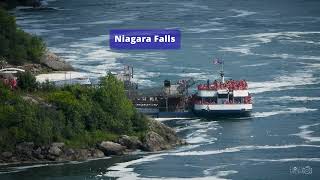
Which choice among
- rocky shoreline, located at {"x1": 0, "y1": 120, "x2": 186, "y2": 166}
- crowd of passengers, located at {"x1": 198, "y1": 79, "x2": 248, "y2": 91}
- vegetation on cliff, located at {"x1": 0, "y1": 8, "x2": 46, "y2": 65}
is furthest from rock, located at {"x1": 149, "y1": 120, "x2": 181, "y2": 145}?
vegetation on cliff, located at {"x1": 0, "y1": 8, "x2": 46, "y2": 65}

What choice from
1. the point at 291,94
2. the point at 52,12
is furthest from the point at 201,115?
the point at 52,12

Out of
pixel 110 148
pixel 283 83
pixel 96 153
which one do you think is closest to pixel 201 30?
pixel 283 83

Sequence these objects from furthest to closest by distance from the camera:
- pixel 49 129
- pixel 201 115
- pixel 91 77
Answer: pixel 91 77
pixel 201 115
pixel 49 129

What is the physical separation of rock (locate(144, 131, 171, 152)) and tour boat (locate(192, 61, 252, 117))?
497 inches

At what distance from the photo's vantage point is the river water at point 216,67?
97125 millimetres

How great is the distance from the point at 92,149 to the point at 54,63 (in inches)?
1052

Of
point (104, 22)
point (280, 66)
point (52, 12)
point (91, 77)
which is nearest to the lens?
point (91, 77)

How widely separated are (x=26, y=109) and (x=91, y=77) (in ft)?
76.8

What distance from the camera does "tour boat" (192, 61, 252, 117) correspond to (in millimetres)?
115875

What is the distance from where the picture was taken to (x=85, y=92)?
348 feet

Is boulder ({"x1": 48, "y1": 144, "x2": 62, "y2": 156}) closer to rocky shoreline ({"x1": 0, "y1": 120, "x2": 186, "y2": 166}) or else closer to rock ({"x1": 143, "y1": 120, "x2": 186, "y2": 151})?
rocky shoreline ({"x1": 0, "y1": 120, "x2": 186, "y2": 166})

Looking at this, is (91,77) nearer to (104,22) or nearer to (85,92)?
(85,92)

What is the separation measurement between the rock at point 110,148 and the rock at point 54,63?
24.7 m

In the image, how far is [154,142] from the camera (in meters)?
103
